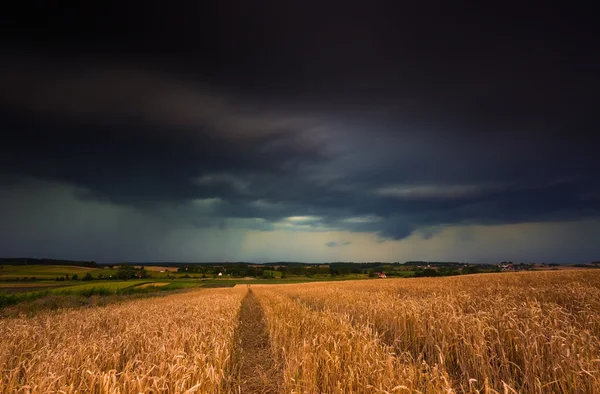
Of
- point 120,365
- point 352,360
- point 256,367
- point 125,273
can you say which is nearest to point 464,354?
point 352,360

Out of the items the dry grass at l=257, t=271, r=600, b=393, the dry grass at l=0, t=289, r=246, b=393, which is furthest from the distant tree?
the dry grass at l=257, t=271, r=600, b=393

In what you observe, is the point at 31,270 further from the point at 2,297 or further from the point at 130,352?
the point at 130,352

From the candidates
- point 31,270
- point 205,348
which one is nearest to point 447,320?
point 205,348

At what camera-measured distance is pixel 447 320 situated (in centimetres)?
799

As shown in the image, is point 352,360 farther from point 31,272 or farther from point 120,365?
point 31,272

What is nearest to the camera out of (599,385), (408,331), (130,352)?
(599,385)

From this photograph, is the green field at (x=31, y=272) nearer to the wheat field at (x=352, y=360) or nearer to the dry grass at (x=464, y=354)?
the wheat field at (x=352, y=360)

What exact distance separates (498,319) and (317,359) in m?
4.72

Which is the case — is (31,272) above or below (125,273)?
above

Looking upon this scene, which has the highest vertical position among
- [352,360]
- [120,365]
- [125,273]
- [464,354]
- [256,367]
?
[352,360]

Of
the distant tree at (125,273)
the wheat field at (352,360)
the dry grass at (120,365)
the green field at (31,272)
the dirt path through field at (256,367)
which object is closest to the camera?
the dry grass at (120,365)

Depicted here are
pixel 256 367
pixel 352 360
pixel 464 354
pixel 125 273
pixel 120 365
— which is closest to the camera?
pixel 352 360

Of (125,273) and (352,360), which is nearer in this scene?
(352,360)

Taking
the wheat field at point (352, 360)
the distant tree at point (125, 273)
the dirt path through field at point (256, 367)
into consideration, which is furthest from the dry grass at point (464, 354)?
the distant tree at point (125, 273)
